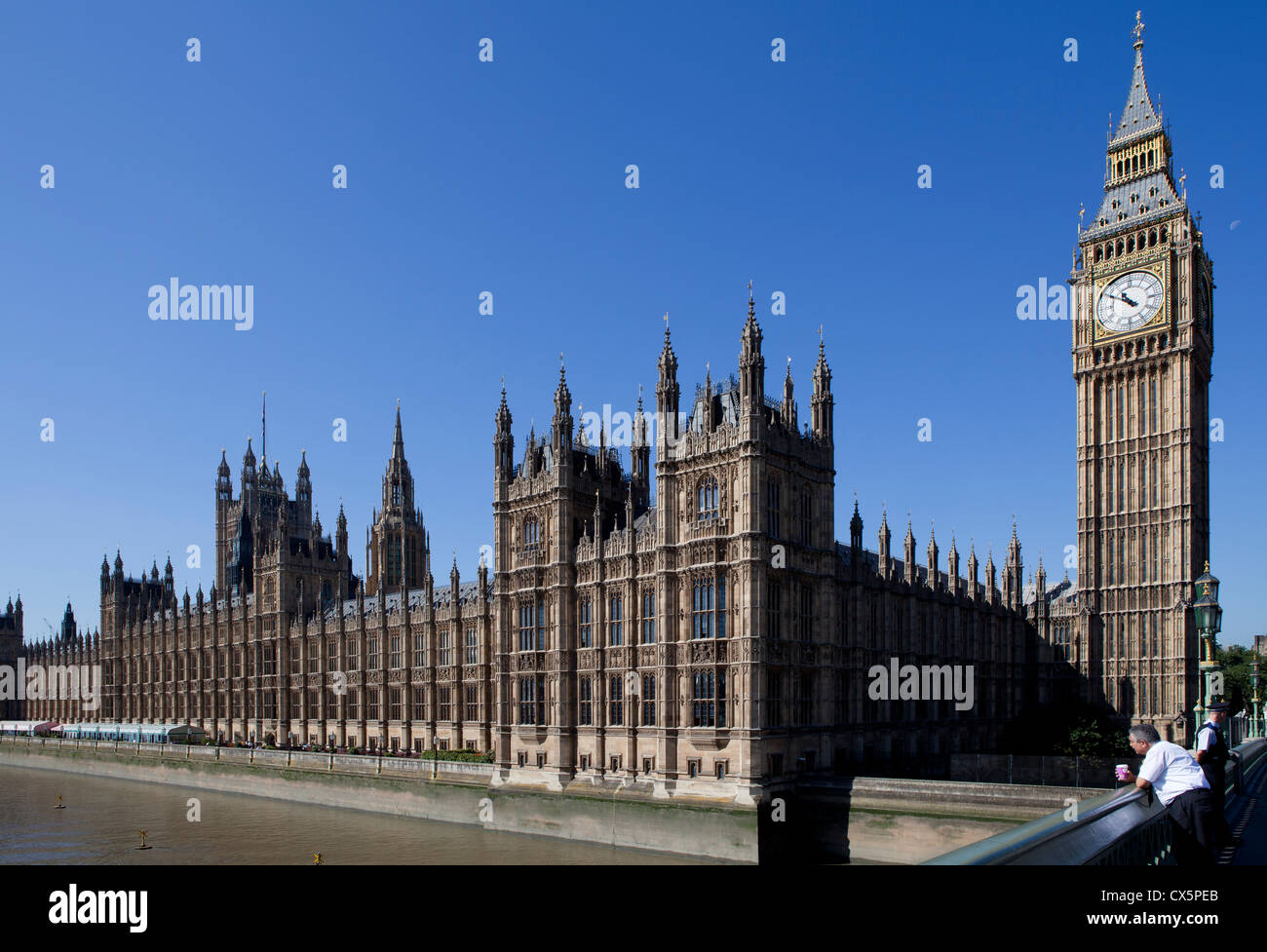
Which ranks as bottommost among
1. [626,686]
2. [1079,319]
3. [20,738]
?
[20,738]

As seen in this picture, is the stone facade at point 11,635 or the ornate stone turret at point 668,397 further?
the stone facade at point 11,635

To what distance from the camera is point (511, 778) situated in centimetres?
6016

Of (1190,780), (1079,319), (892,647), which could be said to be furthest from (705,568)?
(1079,319)

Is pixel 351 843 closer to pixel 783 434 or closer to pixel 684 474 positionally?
pixel 684 474

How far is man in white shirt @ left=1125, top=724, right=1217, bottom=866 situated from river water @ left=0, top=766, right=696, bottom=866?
36512 mm

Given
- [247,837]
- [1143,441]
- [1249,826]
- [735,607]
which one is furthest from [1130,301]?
[247,837]

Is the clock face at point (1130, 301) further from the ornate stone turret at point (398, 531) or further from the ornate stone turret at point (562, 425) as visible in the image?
the ornate stone turret at point (398, 531)

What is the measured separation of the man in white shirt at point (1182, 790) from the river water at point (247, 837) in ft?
120

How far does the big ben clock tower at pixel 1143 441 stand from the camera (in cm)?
8181

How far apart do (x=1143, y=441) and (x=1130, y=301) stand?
38.7ft

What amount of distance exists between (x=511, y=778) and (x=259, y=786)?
1067 inches

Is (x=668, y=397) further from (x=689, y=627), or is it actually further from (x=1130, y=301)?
(x=1130, y=301)

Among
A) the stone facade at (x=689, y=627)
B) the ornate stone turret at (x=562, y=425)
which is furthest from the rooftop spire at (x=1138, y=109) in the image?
the ornate stone turret at (x=562, y=425)

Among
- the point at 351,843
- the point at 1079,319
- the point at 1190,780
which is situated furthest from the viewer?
the point at 1079,319
